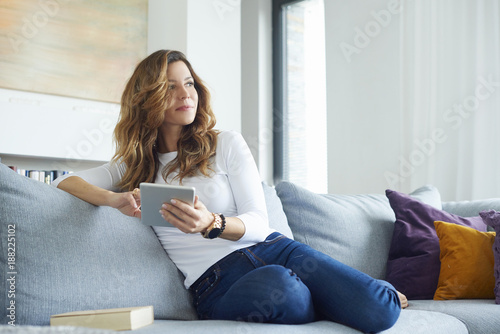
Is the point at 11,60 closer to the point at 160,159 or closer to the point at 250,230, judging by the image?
the point at 160,159

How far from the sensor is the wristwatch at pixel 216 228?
1.51m

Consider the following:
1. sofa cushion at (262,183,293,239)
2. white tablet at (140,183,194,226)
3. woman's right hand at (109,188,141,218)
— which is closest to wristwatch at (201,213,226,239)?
white tablet at (140,183,194,226)

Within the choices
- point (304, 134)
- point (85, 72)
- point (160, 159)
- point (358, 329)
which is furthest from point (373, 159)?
point (358, 329)

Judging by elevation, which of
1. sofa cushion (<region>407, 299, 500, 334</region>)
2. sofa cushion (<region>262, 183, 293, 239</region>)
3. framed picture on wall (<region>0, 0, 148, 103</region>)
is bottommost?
sofa cushion (<region>407, 299, 500, 334</region>)

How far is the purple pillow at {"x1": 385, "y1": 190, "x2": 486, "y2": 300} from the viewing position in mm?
2078

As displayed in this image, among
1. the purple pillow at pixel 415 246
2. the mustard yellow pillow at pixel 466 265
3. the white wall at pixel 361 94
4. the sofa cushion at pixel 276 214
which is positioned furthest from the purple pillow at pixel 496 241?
the white wall at pixel 361 94

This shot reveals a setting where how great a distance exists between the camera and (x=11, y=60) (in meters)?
3.38

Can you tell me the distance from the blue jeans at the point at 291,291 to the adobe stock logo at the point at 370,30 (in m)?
2.79

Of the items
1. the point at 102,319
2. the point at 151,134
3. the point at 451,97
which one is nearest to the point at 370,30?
the point at 451,97

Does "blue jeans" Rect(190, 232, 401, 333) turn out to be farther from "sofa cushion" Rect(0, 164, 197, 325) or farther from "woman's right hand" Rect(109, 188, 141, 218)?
"woman's right hand" Rect(109, 188, 141, 218)

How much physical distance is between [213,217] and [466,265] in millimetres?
1061

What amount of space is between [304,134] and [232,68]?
38.9 inches

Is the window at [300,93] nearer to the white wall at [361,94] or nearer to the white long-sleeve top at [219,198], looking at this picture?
the white wall at [361,94]

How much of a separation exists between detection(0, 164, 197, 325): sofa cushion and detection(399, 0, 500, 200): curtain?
8.04ft
